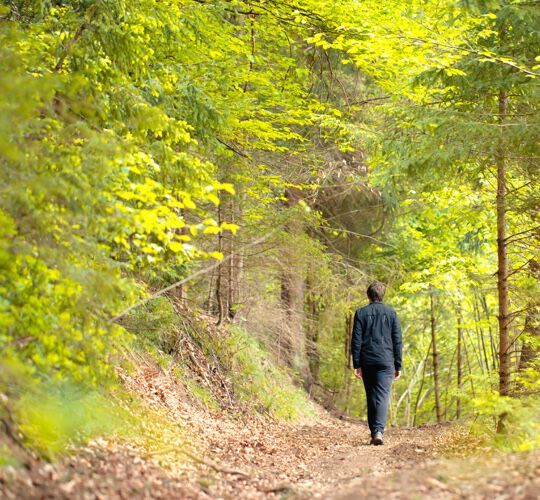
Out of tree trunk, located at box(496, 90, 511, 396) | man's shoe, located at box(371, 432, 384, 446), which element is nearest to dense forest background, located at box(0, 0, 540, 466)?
tree trunk, located at box(496, 90, 511, 396)

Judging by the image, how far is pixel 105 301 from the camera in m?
4.64

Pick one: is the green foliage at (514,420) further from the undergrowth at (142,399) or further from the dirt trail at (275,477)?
the undergrowth at (142,399)

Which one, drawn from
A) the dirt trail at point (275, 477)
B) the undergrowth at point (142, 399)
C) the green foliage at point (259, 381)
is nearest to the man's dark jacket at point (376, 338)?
the dirt trail at point (275, 477)

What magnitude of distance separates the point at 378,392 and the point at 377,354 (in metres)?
0.52

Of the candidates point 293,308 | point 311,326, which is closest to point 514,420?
point 293,308

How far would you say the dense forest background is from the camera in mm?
4547

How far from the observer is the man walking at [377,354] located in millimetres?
9117

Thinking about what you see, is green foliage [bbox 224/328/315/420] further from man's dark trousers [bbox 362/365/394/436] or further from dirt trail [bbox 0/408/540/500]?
dirt trail [bbox 0/408/540/500]

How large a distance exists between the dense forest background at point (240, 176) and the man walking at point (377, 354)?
1198 mm

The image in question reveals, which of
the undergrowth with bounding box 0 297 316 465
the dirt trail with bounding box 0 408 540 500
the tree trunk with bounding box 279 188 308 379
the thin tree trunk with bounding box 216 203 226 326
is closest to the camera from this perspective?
the dirt trail with bounding box 0 408 540 500

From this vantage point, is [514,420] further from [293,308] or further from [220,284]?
[293,308]

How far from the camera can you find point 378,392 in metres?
9.17

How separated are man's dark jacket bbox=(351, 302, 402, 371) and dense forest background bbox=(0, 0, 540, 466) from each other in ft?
3.93

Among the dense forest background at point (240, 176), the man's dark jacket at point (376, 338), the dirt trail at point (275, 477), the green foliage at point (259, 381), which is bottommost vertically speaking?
the green foliage at point (259, 381)
